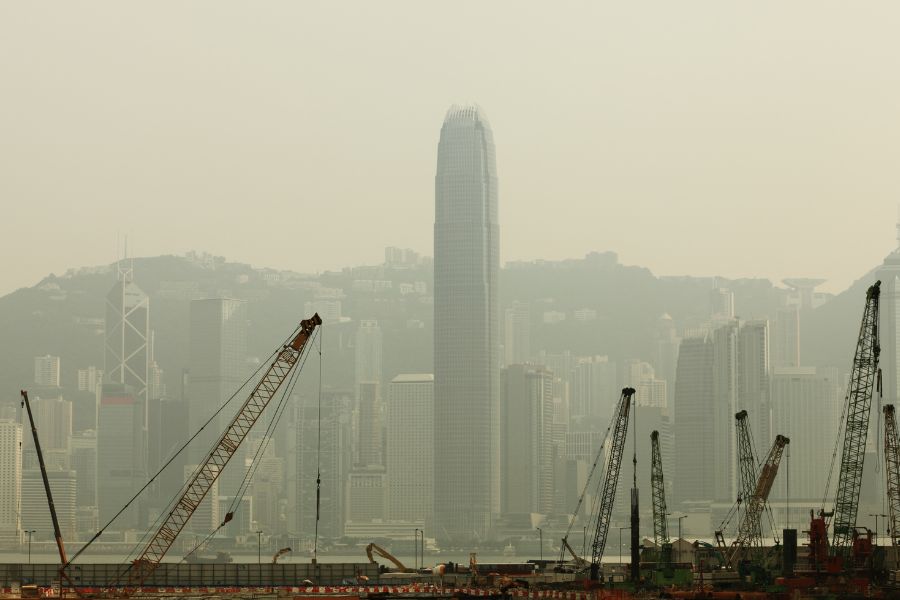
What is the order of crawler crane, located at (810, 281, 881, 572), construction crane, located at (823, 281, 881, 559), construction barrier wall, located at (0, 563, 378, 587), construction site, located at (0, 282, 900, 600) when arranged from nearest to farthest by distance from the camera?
construction site, located at (0, 282, 900, 600) < crawler crane, located at (810, 281, 881, 572) < construction crane, located at (823, 281, 881, 559) < construction barrier wall, located at (0, 563, 378, 587)

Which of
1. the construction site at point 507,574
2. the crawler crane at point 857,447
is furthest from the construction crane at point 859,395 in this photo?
the construction site at point 507,574

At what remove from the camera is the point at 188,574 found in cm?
16788

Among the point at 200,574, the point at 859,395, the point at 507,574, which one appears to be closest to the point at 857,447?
the point at 859,395

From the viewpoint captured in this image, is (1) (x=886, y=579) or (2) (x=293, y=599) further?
(1) (x=886, y=579)

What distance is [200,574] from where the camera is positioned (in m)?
170

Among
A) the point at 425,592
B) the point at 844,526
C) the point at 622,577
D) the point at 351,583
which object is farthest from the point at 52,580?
the point at 844,526

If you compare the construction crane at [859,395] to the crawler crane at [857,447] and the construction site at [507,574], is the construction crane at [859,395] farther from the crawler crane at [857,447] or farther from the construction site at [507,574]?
the construction site at [507,574]

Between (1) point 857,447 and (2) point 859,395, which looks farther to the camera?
(2) point 859,395

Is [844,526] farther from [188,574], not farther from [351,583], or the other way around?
[188,574]

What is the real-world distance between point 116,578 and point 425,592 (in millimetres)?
39616

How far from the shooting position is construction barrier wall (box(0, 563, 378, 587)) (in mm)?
163750

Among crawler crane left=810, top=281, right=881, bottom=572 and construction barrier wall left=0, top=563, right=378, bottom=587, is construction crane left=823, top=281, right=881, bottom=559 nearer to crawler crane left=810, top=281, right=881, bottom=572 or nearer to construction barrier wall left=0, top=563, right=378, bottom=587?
crawler crane left=810, top=281, right=881, bottom=572

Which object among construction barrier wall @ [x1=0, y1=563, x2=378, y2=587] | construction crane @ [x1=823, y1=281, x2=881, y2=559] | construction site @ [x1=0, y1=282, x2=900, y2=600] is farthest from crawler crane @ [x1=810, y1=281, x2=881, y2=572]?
→ construction barrier wall @ [x1=0, y1=563, x2=378, y2=587]

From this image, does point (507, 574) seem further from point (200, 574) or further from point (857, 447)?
point (857, 447)
